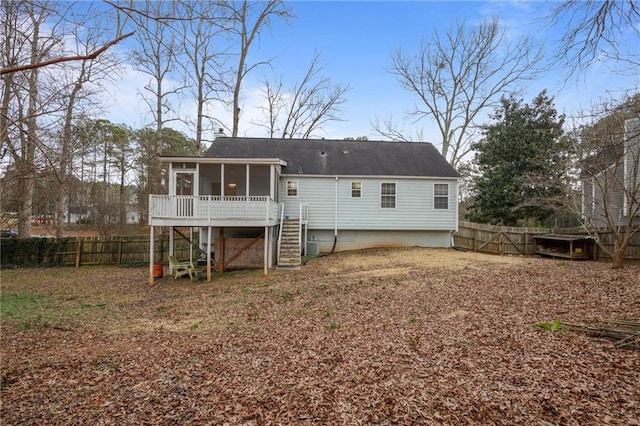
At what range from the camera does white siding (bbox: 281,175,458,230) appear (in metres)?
16.2

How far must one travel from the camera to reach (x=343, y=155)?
1778 cm

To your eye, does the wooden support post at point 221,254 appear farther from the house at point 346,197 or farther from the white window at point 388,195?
the white window at point 388,195

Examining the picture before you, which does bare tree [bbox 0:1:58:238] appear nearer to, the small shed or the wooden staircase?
the wooden staircase

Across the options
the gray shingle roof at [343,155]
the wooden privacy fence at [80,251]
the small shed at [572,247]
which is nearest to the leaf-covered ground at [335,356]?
the small shed at [572,247]

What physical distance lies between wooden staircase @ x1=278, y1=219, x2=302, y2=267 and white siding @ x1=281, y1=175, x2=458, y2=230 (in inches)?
46.2

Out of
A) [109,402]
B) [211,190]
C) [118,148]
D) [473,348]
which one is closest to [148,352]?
[109,402]

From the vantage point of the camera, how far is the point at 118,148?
1234 inches

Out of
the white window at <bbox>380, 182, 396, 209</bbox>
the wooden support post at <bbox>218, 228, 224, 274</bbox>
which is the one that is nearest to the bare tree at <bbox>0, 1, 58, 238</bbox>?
the wooden support post at <bbox>218, 228, 224, 274</bbox>

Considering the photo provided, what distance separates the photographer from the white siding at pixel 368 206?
16.2m

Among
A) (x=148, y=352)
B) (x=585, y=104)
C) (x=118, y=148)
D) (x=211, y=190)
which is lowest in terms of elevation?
(x=148, y=352)

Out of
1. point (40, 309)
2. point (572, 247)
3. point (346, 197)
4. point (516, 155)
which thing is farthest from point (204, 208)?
point (516, 155)

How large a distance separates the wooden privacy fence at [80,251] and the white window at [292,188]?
5.45m

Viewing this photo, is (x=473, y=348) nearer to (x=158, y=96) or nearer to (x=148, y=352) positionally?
A: (x=148, y=352)

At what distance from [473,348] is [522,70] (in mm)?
24956
